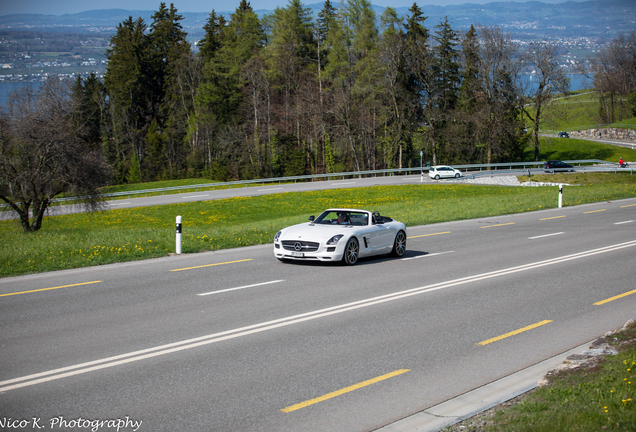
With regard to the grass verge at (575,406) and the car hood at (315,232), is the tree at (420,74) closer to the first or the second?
Answer: the car hood at (315,232)

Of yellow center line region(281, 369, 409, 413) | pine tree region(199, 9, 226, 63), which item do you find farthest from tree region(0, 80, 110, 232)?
pine tree region(199, 9, 226, 63)

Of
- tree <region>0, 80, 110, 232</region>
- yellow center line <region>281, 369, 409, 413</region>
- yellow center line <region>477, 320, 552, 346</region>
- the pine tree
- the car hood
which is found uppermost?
the pine tree

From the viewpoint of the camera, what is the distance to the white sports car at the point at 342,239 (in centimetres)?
1309

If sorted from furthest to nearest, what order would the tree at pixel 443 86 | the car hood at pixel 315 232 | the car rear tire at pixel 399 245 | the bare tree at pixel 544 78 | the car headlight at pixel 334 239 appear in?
the tree at pixel 443 86
the bare tree at pixel 544 78
the car rear tire at pixel 399 245
the car hood at pixel 315 232
the car headlight at pixel 334 239

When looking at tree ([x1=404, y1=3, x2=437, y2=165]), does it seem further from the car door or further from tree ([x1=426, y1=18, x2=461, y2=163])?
the car door

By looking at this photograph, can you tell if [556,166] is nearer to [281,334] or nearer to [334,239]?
[334,239]

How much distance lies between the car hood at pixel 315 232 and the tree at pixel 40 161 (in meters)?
16.0

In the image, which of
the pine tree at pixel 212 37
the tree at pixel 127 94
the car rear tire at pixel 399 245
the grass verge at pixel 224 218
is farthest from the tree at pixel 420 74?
the car rear tire at pixel 399 245

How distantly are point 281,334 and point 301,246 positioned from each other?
534 cm

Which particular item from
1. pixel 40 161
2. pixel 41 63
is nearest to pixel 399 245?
pixel 40 161

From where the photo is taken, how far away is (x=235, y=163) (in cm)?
7312

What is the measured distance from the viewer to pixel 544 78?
70188 millimetres

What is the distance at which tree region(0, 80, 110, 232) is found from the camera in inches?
982

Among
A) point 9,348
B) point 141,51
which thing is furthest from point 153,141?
point 9,348
